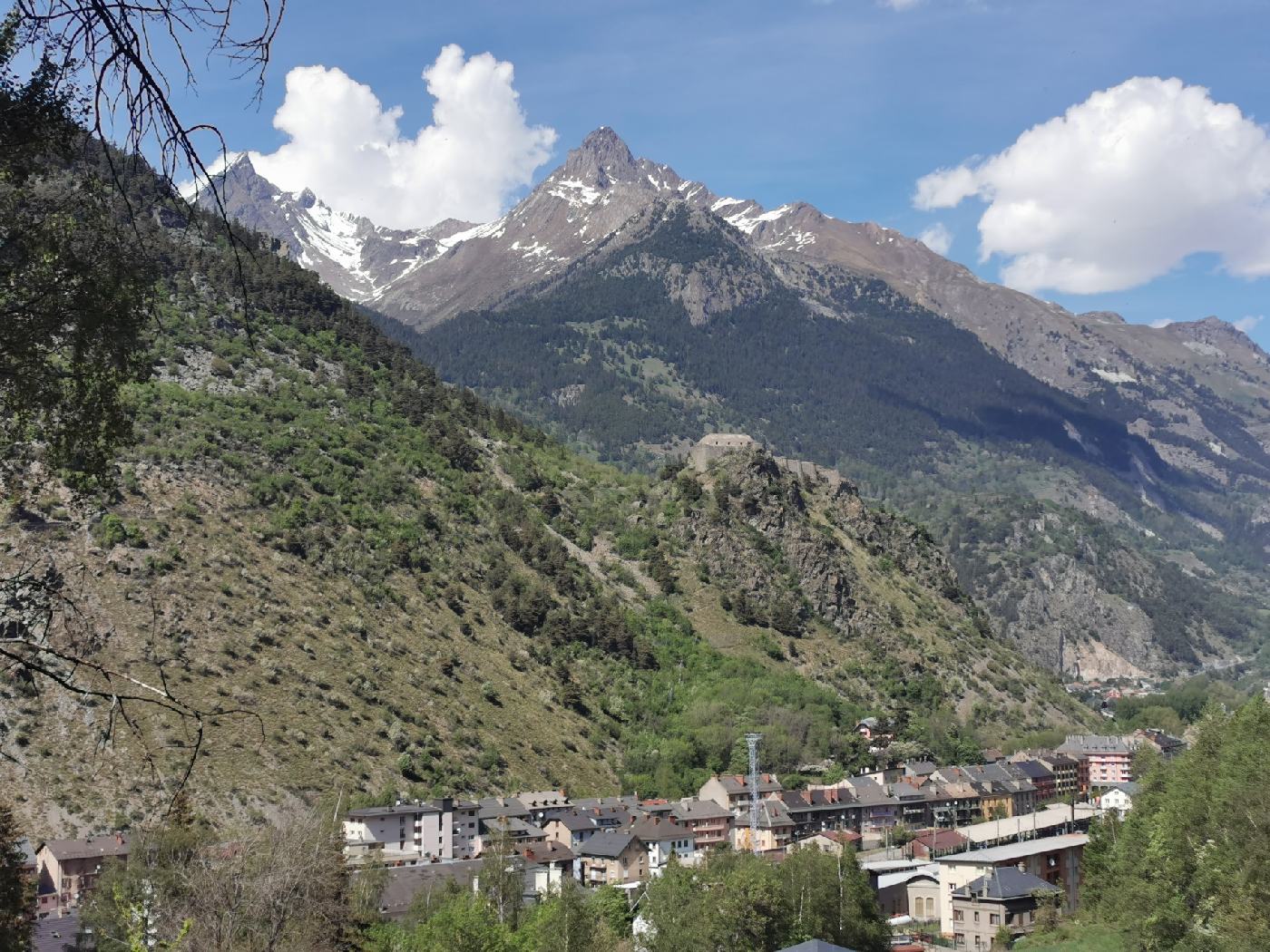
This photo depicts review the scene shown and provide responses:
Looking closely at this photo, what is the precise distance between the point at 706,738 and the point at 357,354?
2041 inches

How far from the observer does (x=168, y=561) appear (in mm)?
65750

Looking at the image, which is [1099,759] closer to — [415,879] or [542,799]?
[542,799]

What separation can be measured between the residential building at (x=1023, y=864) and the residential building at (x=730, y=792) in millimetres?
18989

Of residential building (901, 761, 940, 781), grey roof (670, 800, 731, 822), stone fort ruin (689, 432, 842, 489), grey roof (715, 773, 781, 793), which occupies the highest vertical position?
stone fort ruin (689, 432, 842, 489)

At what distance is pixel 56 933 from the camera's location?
125 feet

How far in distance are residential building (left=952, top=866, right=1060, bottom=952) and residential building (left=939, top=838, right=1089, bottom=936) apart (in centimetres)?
57

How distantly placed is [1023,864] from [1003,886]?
532 cm

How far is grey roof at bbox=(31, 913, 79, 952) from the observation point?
36.0 meters

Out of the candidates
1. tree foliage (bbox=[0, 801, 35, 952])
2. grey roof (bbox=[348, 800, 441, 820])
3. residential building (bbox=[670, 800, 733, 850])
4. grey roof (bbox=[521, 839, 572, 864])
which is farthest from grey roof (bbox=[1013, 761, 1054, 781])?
tree foliage (bbox=[0, 801, 35, 952])

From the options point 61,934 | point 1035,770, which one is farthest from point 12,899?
point 1035,770

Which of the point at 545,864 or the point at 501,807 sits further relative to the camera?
the point at 501,807

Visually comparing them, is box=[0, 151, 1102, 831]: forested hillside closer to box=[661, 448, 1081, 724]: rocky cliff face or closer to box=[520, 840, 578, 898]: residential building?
box=[661, 448, 1081, 724]: rocky cliff face

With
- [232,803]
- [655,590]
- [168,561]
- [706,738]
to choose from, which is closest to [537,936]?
[232,803]

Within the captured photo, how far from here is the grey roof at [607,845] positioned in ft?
198
